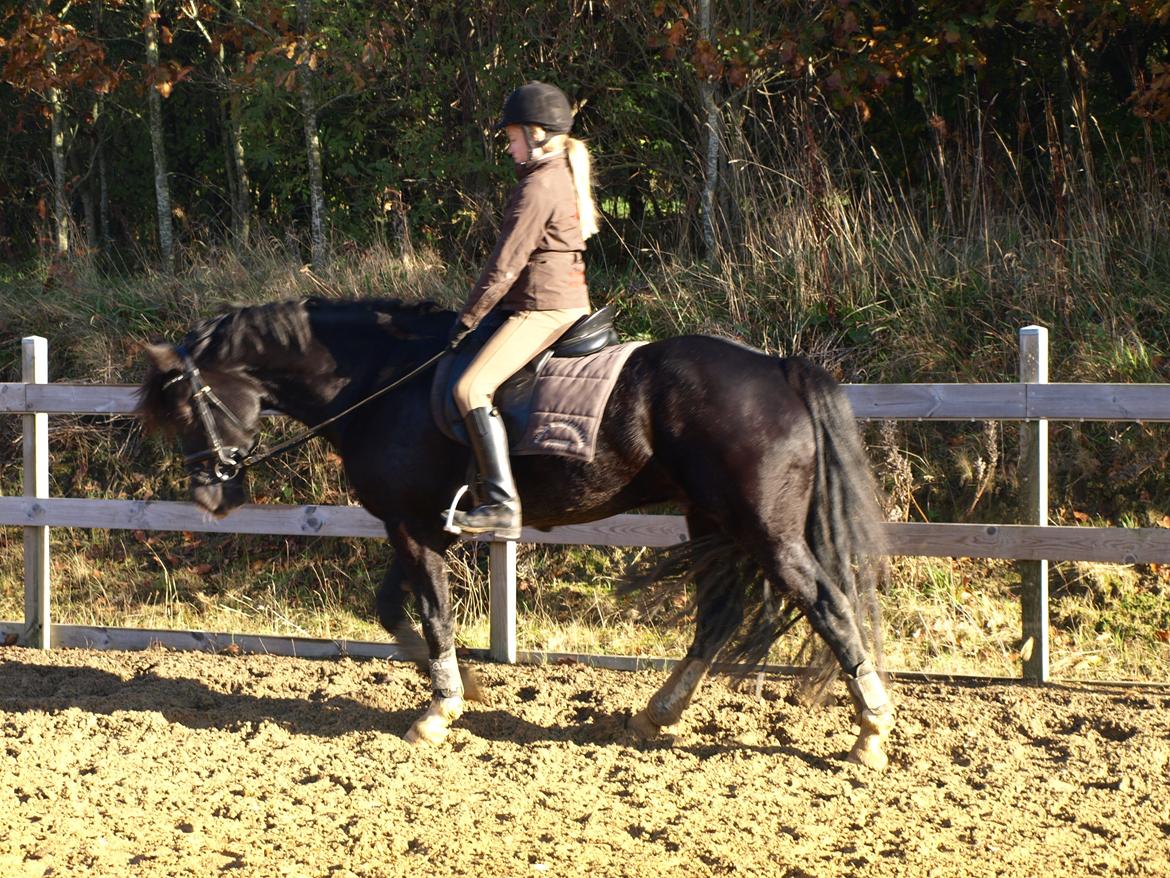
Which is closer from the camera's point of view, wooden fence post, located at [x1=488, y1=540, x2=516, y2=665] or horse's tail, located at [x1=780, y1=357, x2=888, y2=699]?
horse's tail, located at [x1=780, y1=357, x2=888, y2=699]

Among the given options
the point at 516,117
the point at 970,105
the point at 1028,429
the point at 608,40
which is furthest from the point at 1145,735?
the point at 608,40

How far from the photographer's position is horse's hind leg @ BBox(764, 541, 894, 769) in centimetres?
479

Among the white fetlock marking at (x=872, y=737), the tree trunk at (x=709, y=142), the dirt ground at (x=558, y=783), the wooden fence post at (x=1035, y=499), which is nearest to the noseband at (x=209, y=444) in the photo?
the dirt ground at (x=558, y=783)

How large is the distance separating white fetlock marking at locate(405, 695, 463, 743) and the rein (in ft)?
4.31

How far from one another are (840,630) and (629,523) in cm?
174

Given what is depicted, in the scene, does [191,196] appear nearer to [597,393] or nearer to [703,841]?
[597,393]

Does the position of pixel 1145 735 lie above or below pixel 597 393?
below

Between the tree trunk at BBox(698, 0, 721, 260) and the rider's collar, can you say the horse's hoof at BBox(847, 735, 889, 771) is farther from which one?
the tree trunk at BBox(698, 0, 721, 260)

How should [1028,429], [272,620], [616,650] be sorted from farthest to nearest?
1. [272,620]
2. [616,650]
3. [1028,429]

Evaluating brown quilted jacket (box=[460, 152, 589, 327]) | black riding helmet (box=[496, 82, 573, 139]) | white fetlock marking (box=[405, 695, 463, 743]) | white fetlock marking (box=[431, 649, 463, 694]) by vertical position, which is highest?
black riding helmet (box=[496, 82, 573, 139])

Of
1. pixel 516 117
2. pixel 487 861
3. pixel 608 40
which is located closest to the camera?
pixel 487 861

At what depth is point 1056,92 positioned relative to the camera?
10609mm

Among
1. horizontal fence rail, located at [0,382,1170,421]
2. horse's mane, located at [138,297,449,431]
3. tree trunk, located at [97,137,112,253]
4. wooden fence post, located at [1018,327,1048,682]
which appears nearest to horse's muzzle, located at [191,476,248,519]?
horse's mane, located at [138,297,449,431]

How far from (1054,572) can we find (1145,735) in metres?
2.19
